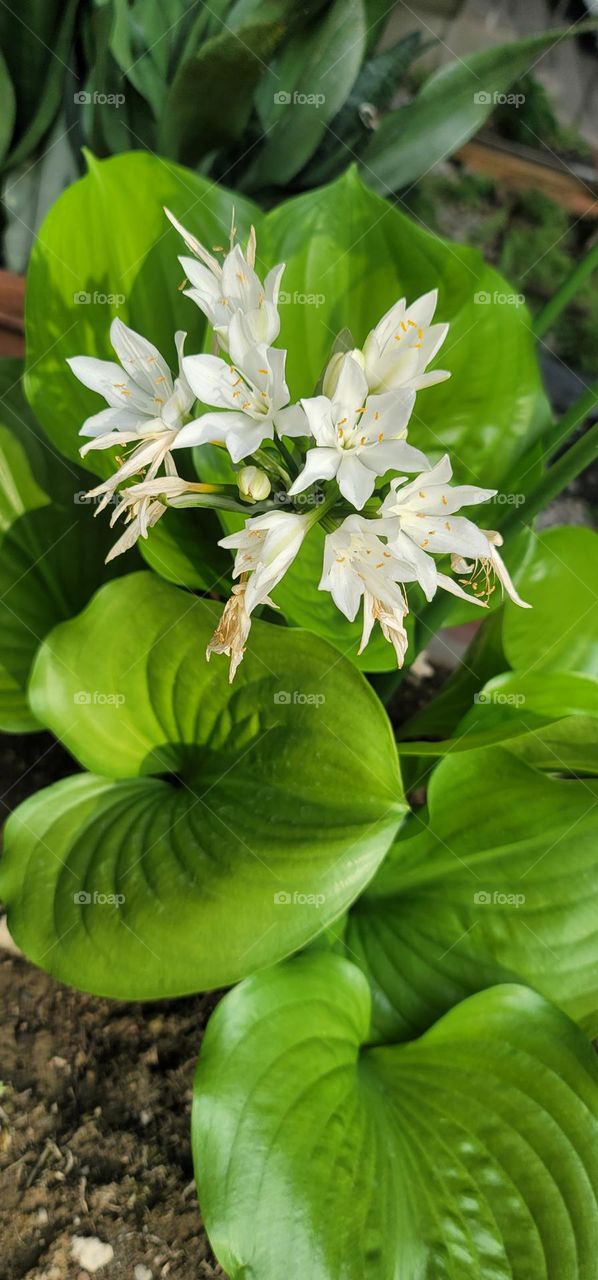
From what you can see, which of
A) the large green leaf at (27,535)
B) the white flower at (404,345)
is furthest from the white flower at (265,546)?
the large green leaf at (27,535)

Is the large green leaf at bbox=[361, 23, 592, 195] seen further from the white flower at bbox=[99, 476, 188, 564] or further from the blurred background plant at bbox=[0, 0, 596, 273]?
the white flower at bbox=[99, 476, 188, 564]

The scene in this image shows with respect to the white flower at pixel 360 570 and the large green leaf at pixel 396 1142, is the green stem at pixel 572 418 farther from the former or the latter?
the large green leaf at pixel 396 1142

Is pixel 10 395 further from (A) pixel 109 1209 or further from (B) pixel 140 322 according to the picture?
(A) pixel 109 1209

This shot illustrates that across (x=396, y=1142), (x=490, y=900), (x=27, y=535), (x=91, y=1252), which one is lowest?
(x=91, y=1252)

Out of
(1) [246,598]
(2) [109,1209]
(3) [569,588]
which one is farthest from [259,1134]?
(3) [569,588]

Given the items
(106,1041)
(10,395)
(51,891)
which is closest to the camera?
(51,891)

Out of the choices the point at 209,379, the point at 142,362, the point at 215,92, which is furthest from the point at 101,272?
the point at 215,92

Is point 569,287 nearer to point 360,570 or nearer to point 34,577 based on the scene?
point 360,570

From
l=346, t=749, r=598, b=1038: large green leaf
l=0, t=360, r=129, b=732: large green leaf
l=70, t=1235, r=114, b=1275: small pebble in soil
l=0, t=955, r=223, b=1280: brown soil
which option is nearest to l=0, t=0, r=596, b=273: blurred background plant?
l=0, t=360, r=129, b=732: large green leaf
